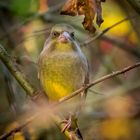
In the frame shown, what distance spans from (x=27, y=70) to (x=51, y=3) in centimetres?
144

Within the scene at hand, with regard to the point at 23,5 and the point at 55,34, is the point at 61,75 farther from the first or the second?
the point at 23,5

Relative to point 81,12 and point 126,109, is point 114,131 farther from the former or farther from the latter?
point 81,12

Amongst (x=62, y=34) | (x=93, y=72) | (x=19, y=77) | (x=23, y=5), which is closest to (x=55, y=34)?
(x=62, y=34)

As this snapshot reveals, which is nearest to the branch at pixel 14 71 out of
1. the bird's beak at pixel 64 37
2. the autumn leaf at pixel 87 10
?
the autumn leaf at pixel 87 10

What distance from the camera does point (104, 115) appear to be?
17.1ft

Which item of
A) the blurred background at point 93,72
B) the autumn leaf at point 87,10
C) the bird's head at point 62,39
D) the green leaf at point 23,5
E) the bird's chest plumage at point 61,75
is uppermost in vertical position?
the autumn leaf at point 87,10

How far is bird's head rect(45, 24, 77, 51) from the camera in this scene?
4039 mm

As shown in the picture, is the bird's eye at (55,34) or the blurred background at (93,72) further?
the blurred background at (93,72)

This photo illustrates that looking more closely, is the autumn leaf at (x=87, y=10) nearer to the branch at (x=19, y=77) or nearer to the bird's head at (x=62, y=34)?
the branch at (x=19, y=77)

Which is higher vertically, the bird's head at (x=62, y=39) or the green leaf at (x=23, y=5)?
the green leaf at (x=23, y=5)

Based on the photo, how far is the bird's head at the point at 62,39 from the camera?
13.3 feet

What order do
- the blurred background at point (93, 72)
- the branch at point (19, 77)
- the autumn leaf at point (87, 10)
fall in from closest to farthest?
the autumn leaf at point (87, 10), the branch at point (19, 77), the blurred background at point (93, 72)

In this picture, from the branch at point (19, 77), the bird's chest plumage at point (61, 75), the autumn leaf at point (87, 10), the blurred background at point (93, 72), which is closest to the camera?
the autumn leaf at point (87, 10)

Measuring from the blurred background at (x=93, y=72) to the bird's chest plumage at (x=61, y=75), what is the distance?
316 millimetres
